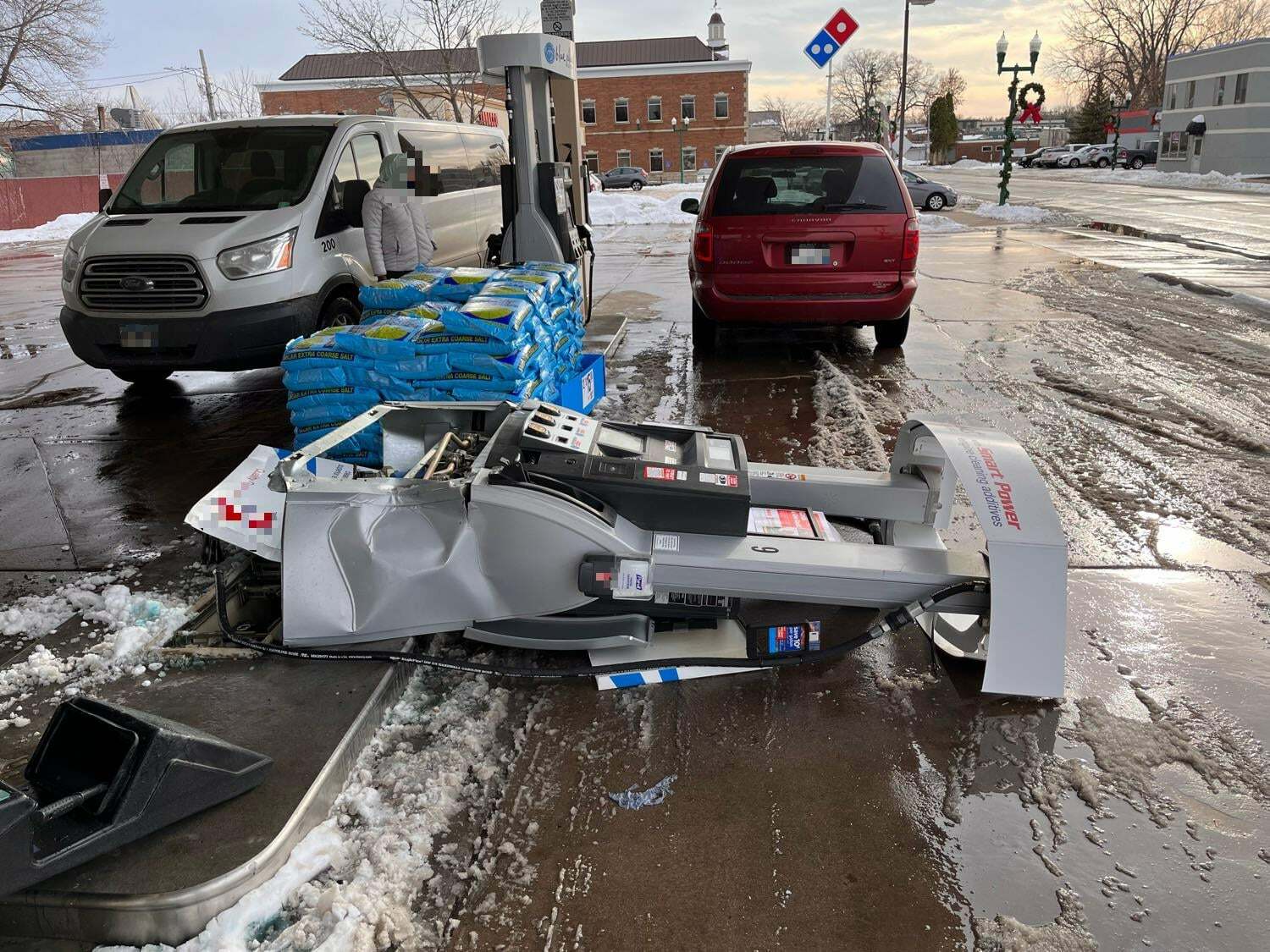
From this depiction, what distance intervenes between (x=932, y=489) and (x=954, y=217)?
24.2 m

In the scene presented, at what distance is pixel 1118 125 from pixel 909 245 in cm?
6708

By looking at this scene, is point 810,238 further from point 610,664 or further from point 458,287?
point 610,664

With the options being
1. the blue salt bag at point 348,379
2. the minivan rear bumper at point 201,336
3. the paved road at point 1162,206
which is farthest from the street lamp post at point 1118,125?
the blue salt bag at point 348,379

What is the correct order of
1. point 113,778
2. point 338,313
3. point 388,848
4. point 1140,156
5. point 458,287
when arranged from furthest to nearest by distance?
point 1140,156, point 338,313, point 458,287, point 388,848, point 113,778

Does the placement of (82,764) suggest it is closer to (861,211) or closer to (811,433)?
(811,433)

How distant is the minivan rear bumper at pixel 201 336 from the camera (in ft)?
21.9

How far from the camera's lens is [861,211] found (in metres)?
7.60

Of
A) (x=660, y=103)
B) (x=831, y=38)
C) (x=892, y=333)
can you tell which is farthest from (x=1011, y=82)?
(x=660, y=103)

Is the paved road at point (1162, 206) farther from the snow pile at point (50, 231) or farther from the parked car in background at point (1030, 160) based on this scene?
the snow pile at point (50, 231)

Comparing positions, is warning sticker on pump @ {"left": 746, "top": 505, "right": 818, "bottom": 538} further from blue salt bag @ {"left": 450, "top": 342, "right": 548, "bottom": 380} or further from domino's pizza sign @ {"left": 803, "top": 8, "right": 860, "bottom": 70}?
domino's pizza sign @ {"left": 803, "top": 8, "right": 860, "bottom": 70}

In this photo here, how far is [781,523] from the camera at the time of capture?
12.1ft

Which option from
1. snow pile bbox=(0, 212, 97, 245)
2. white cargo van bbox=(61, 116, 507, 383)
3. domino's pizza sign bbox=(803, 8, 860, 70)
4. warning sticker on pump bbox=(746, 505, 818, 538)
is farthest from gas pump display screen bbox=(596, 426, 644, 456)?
snow pile bbox=(0, 212, 97, 245)

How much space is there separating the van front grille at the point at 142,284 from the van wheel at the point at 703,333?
4.28 m

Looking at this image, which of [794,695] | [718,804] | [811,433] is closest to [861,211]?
[811,433]
